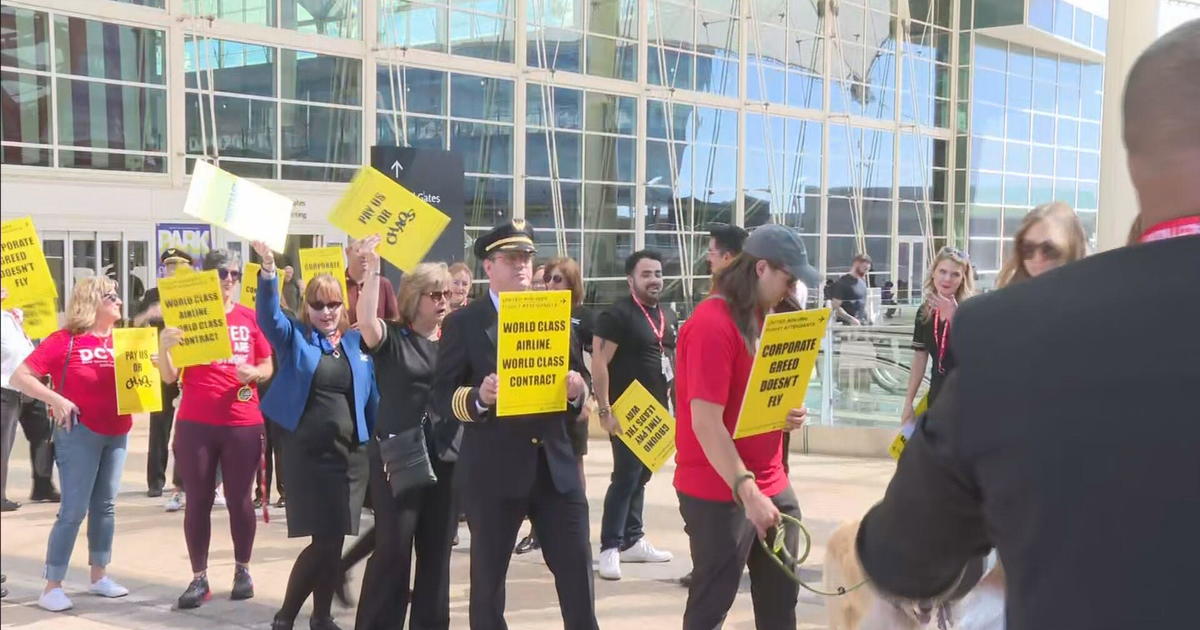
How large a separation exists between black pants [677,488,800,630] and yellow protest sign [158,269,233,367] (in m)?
3.02

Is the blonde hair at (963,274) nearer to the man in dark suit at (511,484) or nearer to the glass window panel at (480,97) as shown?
the man in dark suit at (511,484)

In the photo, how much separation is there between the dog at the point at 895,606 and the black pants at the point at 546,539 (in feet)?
3.10

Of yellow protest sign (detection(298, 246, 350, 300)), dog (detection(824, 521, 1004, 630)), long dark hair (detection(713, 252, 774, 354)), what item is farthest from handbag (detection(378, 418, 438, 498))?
dog (detection(824, 521, 1004, 630))

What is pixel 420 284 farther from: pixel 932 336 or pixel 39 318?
pixel 932 336

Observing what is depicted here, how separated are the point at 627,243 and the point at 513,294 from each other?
72.5 feet

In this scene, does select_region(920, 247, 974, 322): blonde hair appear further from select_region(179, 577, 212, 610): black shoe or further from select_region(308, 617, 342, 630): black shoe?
select_region(179, 577, 212, 610): black shoe

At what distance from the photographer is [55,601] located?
643 centimetres

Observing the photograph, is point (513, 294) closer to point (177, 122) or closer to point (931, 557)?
point (931, 557)

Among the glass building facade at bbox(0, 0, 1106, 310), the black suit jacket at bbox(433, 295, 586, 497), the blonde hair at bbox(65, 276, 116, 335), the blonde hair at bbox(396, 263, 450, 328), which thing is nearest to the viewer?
the black suit jacket at bbox(433, 295, 586, 497)

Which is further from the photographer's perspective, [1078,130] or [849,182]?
[1078,130]

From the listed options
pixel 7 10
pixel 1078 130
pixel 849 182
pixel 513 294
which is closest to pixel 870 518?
pixel 7 10

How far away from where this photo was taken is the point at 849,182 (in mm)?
32219

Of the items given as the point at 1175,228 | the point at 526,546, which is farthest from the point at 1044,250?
the point at 526,546

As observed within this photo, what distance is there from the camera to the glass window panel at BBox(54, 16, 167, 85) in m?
17.9
